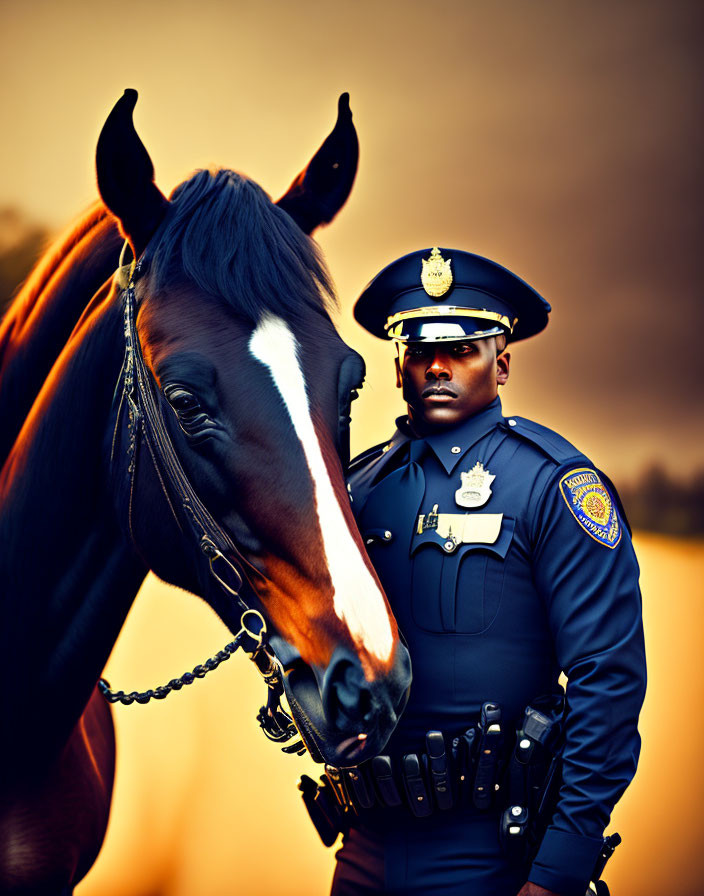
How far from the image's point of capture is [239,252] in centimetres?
115

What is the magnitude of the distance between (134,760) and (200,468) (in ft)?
6.85

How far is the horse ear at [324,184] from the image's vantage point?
1343 millimetres

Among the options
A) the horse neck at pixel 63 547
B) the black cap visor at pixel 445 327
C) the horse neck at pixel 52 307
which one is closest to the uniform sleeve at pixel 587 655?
the black cap visor at pixel 445 327

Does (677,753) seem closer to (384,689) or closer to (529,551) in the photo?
(529,551)

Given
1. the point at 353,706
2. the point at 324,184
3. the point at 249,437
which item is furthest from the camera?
the point at 324,184

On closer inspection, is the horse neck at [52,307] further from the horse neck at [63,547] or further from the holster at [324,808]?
the holster at [324,808]

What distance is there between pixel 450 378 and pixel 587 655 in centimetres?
46

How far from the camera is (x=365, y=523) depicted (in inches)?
54.3

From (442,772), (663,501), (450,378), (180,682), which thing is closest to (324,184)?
(450,378)

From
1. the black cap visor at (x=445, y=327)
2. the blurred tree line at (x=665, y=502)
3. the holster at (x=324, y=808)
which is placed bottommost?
the holster at (x=324, y=808)

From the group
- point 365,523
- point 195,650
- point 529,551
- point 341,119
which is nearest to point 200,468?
point 365,523

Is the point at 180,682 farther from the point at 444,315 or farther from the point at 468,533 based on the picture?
the point at 444,315

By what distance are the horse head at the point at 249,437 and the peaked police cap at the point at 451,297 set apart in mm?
214

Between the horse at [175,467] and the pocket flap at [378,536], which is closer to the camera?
the horse at [175,467]
